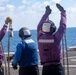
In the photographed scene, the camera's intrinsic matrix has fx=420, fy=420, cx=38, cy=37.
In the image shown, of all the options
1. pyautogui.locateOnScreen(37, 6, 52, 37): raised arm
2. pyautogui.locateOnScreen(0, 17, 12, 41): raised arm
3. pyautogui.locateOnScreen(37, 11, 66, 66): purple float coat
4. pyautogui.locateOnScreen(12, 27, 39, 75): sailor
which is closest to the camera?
pyautogui.locateOnScreen(37, 11, 66, 66): purple float coat

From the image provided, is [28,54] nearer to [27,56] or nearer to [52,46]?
[27,56]

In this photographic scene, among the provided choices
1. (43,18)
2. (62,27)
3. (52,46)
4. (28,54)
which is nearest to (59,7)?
(43,18)

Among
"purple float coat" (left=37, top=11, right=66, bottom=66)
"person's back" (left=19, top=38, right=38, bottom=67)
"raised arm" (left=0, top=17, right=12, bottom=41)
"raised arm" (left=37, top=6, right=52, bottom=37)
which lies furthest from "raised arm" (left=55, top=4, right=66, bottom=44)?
"raised arm" (left=0, top=17, right=12, bottom=41)

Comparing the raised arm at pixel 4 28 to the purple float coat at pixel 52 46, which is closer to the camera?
the purple float coat at pixel 52 46

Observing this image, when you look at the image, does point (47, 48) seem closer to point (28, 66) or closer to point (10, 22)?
point (28, 66)

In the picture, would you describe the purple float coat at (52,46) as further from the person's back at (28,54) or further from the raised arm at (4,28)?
the raised arm at (4,28)

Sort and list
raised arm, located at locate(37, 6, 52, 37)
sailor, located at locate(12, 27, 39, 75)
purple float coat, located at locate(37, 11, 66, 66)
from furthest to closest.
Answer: raised arm, located at locate(37, 6, 52, 37), sailor, located at locate(12, 27, 39, 75), purple float coat, located at locate(37, 11, 66, 66)

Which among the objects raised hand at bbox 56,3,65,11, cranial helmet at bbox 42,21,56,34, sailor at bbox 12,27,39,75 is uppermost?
raised hand at bbox 56,3,65,11

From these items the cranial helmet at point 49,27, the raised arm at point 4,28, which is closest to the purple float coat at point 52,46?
the cranial helmet at point 49,27

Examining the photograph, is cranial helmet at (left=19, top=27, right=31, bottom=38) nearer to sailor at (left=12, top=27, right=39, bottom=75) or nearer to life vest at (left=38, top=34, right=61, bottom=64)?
sailor at (left=12, top=27, right=39, bottom=75)

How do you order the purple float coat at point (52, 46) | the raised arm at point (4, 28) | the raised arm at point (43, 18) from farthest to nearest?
1. the raised arm at point (4, 28)
2. the raised arm at point (43, 18)
3. the purple float coat at point (52, 46)

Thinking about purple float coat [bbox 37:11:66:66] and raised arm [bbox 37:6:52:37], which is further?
raised arm [bbox 37:6:52:37]

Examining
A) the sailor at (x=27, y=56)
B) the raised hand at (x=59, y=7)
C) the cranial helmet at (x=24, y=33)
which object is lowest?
the sailor at (x=27, y=56)

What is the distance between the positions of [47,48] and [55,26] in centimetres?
55
